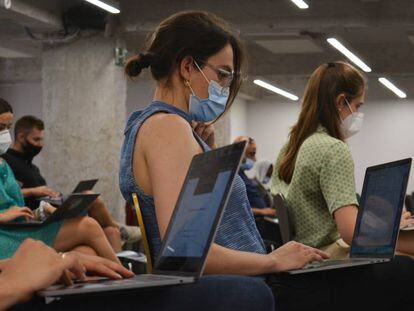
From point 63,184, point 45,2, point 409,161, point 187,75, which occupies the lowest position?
point 63,184

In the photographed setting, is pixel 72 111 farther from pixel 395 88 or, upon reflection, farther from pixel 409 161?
pixel 395 88

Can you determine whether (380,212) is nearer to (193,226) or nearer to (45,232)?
(193,226)

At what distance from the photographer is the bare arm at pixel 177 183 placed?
1.76 meters

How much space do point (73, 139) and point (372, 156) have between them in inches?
421

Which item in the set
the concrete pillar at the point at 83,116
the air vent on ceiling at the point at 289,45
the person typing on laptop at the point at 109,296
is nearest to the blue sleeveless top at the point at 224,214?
the person typing on laptop at the point at 109,296

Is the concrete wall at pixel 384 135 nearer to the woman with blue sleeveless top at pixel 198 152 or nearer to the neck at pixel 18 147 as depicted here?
the neck at pixel 18 147

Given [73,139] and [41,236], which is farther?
[73,139]

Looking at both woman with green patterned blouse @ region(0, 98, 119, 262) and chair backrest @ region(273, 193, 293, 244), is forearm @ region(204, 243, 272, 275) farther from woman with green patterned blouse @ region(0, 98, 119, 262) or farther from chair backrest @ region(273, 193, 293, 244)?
woman with green patterned blouse @ region(0, 98, 119, 262)

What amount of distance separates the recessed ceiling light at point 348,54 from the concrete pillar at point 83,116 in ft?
9.26

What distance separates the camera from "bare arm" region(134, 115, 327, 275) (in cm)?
176

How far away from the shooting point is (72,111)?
412 inches

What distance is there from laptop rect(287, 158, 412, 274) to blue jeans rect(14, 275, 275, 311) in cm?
96

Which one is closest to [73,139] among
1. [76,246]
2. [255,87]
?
[76,246]

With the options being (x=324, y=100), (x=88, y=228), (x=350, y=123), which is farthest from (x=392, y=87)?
(x=324, y=100)
